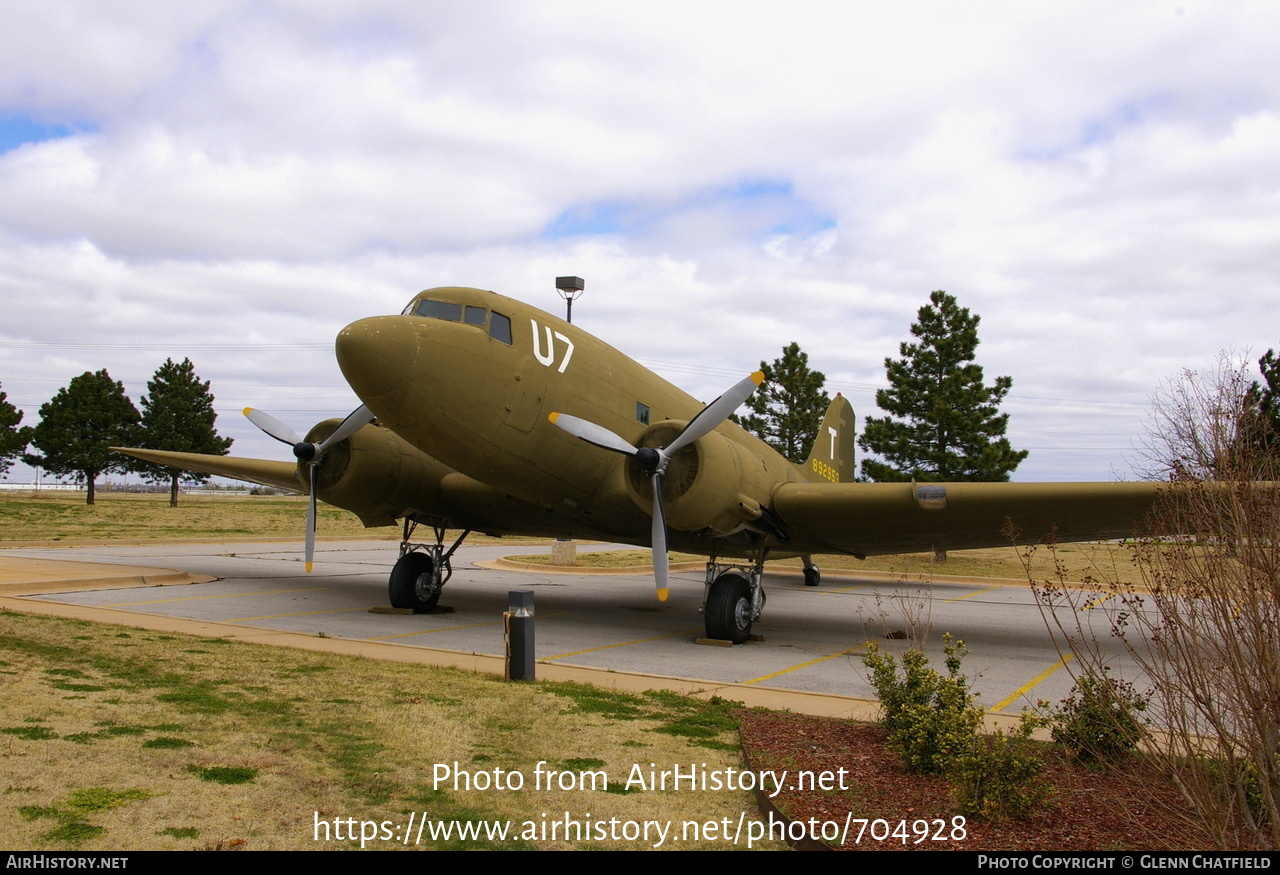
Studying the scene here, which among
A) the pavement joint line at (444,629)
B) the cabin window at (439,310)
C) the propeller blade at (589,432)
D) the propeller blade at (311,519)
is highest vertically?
the cabin window at (439,310)

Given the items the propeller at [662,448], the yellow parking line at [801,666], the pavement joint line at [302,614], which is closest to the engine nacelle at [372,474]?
the pavement joint line at [302,614]

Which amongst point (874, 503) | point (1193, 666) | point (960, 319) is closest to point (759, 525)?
point (874, 503)

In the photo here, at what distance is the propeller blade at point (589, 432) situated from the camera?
11.9m

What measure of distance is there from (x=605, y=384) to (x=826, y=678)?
17.4ft

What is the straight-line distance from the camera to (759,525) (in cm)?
1418

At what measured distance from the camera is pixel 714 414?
39.7ft

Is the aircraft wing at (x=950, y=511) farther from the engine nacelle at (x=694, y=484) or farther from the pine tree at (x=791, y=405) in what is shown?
the pine tree at (x=791, y=405)

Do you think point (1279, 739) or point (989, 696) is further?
point (989, 696)

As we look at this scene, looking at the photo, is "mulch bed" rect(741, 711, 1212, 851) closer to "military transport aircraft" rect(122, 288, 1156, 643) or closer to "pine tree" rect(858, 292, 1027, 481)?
"military transport aircraft" rect(122, 288, 1156, 643)

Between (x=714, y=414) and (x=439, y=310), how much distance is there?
12.8ft

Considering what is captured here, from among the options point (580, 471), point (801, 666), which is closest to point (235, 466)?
point (580, 471)

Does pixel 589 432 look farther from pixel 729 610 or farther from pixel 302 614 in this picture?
pixel 302 614

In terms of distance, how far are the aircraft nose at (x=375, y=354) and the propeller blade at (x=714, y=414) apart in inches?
140
